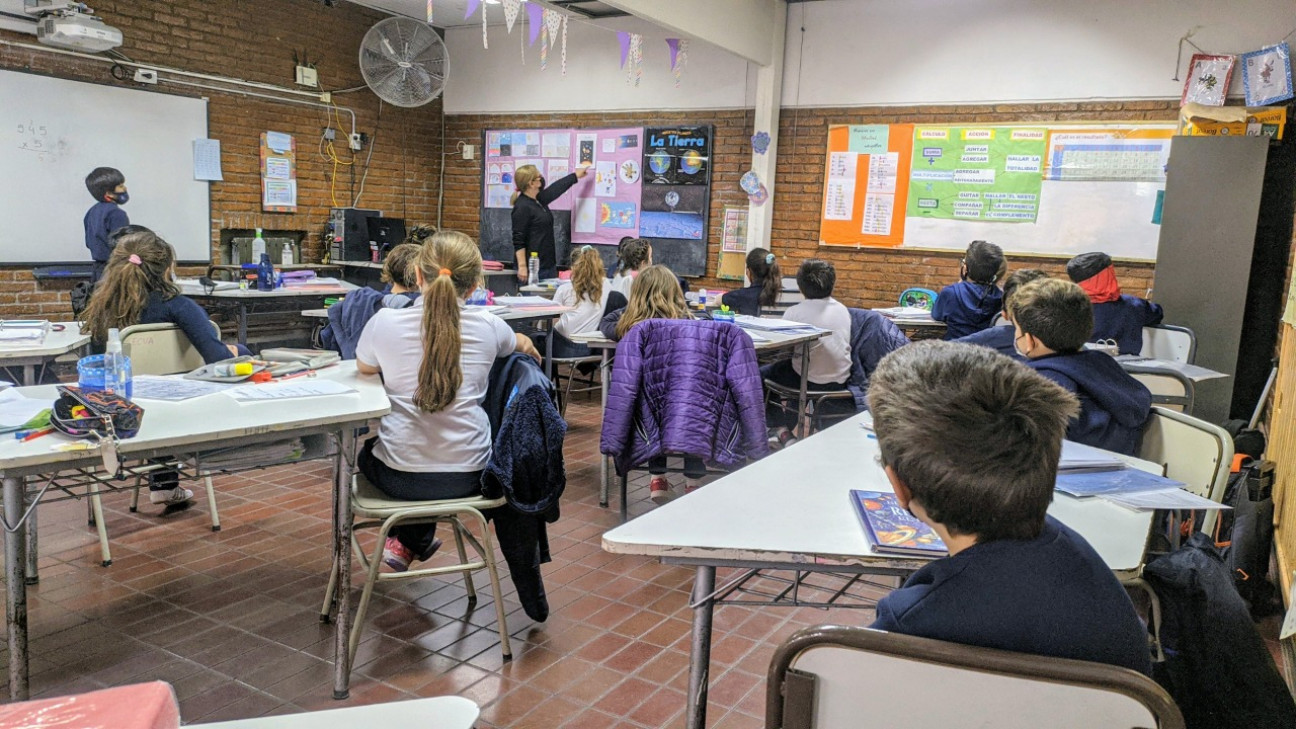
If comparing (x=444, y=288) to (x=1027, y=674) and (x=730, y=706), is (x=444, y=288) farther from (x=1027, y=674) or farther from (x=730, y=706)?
(x=1027, y=674)

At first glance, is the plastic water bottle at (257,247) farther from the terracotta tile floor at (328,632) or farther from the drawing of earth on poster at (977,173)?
the drawing of earth on poster at (977,173)

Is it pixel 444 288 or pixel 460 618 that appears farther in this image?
pixel 460 618

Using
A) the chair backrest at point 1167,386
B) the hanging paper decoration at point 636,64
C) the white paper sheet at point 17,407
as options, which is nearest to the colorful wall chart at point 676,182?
the hanging paper decoration at point 636,64

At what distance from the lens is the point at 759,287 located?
5.28m

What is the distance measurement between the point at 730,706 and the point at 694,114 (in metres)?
6.39

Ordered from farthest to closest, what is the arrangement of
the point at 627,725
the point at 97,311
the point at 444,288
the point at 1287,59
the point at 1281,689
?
the point at 1287,59, the point at 97,311, the point at 444,288, the point at 627,725, the point at 1281,689

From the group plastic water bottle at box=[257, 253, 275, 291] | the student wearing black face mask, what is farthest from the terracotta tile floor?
the student wearing black face mask

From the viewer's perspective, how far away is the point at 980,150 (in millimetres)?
6773

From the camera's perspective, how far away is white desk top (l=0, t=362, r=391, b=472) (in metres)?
1.84

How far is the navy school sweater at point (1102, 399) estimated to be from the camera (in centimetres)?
238

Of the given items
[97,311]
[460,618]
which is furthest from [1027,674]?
[97,311]

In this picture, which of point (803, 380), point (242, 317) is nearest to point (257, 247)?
point (242, 317)

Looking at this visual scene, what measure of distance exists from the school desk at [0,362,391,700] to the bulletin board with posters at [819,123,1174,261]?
5364 millimetres

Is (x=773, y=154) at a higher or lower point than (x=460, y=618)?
higher
